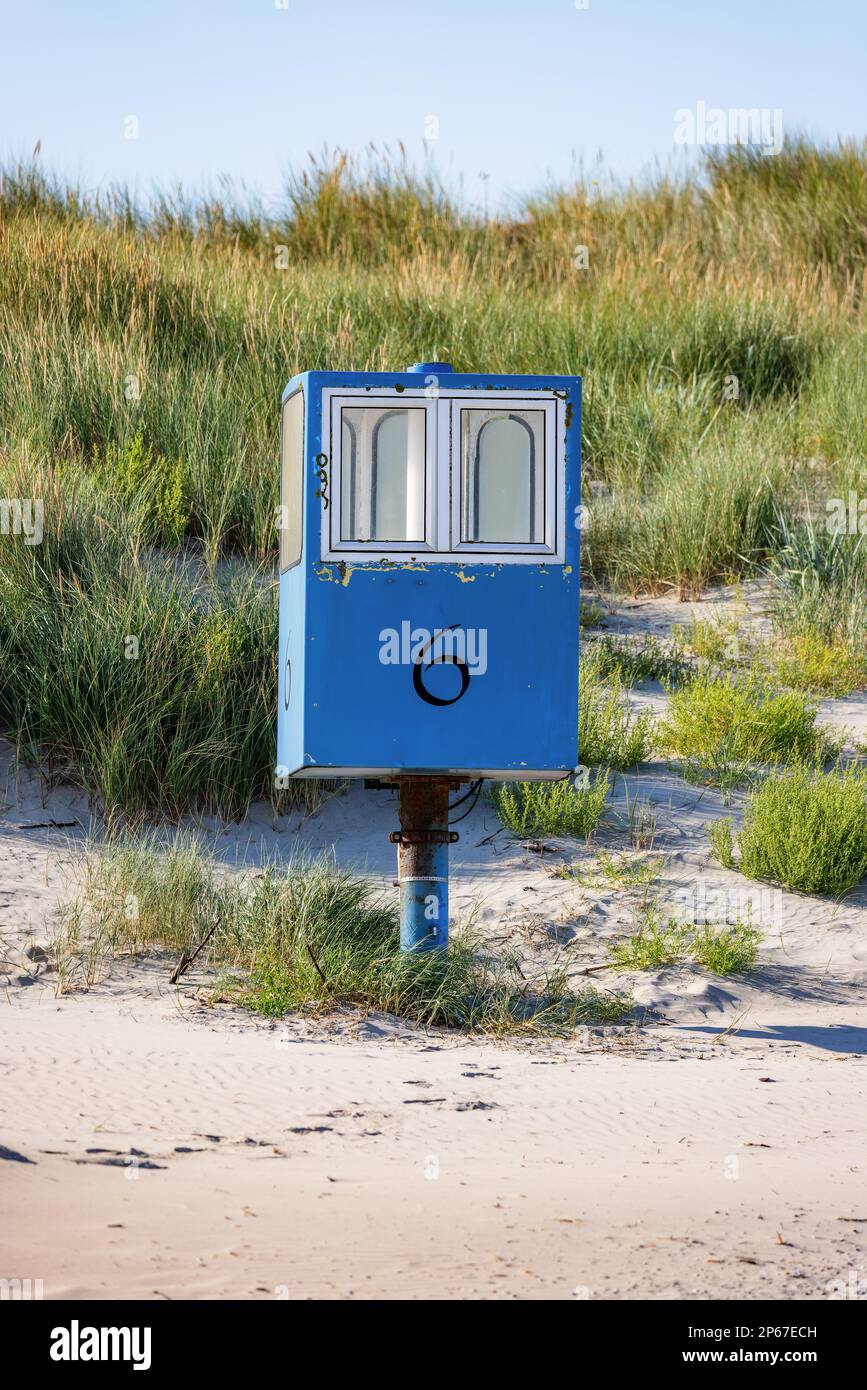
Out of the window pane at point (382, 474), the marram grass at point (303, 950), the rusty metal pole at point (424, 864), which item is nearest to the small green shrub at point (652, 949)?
the marram grass at point (303, 950)

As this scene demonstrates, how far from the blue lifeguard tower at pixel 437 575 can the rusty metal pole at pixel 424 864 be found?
29 centimetres

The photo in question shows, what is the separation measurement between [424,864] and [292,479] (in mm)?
1271

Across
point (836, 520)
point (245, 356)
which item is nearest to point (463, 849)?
point (836, 520)

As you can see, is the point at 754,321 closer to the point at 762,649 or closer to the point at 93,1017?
the point at 762,649

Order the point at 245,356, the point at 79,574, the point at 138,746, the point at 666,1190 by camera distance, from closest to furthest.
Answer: the point at 666,1190, the point at 138,746, the point at 79,574, the point at 245,356

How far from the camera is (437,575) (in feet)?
14.4

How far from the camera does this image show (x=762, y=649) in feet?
26.8

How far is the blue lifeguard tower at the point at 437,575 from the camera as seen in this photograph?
4363 millimetres

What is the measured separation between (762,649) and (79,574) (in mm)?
3591

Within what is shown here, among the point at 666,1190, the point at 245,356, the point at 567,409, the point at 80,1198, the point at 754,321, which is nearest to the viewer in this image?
the point at 80,1198
